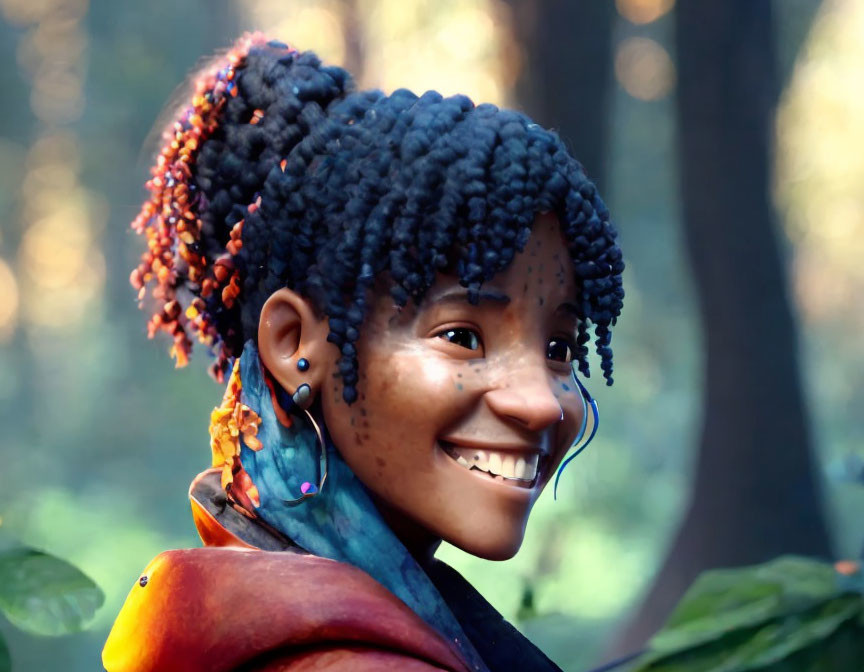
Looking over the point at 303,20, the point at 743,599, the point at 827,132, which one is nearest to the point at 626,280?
the point at 827,132

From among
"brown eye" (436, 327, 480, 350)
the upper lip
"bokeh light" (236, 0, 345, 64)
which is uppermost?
"bokeh light" (236, 0, 345, 64)

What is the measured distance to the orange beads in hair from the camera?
1653 mm

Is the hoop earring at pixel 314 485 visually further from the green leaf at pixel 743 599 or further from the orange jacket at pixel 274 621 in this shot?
the green leaf at pixel 743 599

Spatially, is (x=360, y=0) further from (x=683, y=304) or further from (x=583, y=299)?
(x=583, y=299)

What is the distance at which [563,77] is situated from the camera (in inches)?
154

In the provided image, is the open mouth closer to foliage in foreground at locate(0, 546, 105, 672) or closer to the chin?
the chin

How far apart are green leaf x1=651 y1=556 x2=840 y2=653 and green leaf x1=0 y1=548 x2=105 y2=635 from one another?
1.04 m

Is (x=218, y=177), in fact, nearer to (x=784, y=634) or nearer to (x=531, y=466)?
(x=531, y=466)

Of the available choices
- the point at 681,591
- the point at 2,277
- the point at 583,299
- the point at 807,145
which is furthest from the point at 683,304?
the point at 583,299

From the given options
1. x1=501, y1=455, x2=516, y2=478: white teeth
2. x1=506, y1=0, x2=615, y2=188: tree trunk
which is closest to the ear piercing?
x1=501, y1=455, x2=516, y2=478: white teeth

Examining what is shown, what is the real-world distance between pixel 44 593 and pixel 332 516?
2.14 feet

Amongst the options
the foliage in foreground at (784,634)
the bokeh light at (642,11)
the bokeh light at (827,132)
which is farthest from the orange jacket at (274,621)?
the bokeh light at (642,11)

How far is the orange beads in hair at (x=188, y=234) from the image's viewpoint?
5.42 feet

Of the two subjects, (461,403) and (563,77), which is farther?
(563,77)
